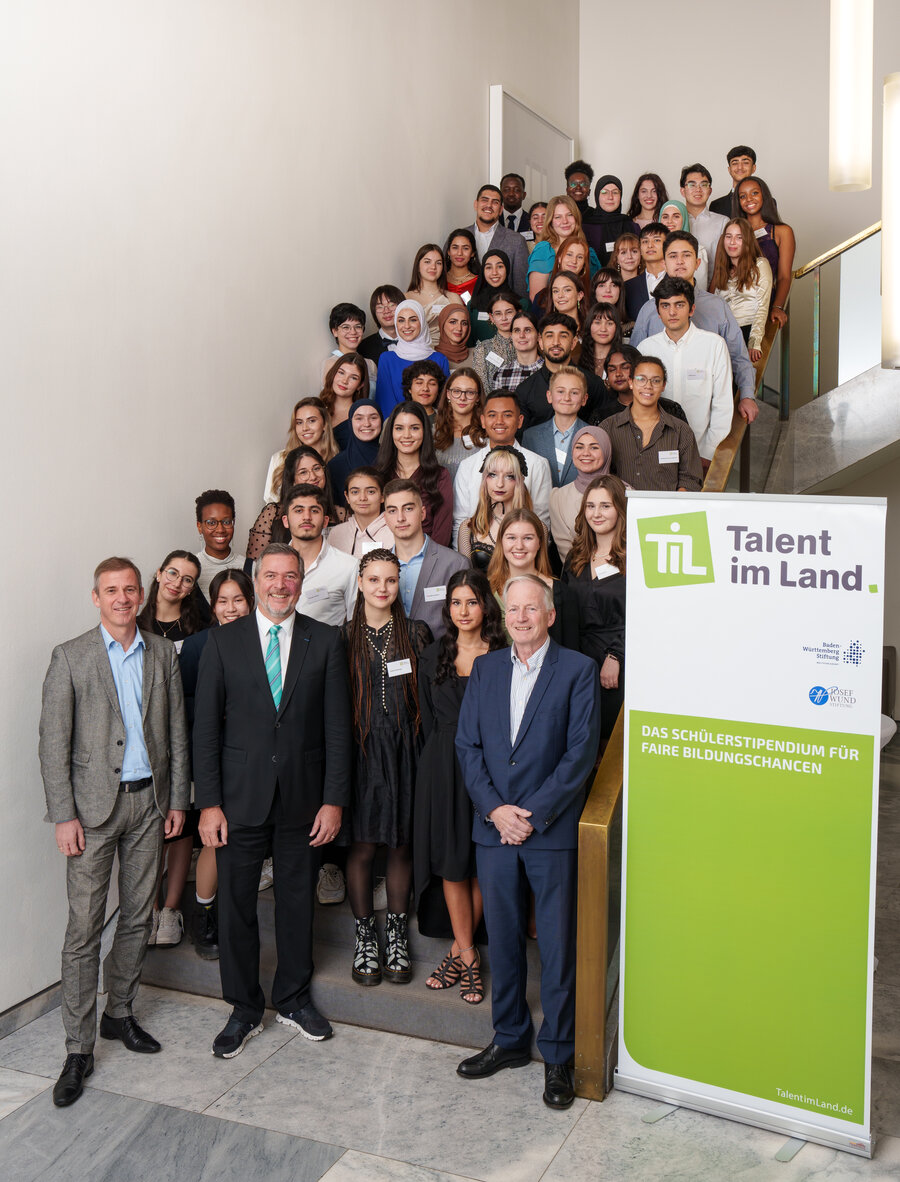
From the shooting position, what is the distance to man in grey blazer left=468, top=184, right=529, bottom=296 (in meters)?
7.83

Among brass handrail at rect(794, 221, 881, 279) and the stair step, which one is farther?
brass handrail at rect(794, 221, 881, 279)

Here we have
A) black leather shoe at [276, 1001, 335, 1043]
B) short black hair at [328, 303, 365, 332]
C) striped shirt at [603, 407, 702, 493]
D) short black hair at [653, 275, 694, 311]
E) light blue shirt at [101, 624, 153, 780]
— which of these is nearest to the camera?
light blue shirt at [101, 624, 153, 780]

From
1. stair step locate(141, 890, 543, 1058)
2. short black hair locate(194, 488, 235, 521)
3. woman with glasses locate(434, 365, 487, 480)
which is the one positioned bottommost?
stair step locate(141, 890, 543, 1058)

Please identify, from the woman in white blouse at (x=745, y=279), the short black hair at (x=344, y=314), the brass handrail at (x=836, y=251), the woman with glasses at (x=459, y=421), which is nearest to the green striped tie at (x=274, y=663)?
the woman with glasses at (x=459, y=421)

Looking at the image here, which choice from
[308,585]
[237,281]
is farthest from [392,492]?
[237,281]

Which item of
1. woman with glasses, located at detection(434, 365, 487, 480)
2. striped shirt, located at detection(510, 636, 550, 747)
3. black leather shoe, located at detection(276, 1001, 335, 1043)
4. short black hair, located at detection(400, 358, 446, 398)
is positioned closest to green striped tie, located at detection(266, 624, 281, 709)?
striped shirt, located at detection(510, 636, 550, 747)

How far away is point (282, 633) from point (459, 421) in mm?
2161

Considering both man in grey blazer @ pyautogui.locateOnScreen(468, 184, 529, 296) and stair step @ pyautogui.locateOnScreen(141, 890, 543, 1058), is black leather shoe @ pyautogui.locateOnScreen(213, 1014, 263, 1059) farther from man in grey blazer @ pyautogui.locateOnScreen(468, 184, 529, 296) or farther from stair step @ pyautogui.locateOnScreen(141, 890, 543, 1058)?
man in grey blazer @ pyautogui.locateOnScreen(468, 184, 529, 296)

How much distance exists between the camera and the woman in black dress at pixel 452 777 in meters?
3.94

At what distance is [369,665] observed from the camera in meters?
4.12

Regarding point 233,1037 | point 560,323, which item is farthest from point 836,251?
point 233,1037

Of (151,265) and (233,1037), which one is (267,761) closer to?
(233,1037)

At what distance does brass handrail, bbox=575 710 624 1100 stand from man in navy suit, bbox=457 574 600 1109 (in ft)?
0.14

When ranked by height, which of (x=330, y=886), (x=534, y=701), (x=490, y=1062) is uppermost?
(x=534, y=701)
